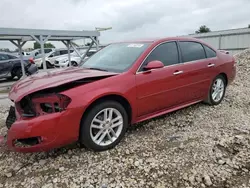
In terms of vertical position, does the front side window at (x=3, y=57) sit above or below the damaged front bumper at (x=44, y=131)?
above

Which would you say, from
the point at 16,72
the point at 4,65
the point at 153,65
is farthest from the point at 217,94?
the point at 16,72

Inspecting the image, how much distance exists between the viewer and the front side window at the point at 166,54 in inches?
148

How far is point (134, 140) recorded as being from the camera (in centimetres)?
355

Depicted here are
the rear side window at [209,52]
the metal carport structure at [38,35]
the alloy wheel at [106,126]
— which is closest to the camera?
the alloy wheel at [106,126]

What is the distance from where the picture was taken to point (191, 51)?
4.45m

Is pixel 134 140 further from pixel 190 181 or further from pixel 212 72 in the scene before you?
pixel 212 72

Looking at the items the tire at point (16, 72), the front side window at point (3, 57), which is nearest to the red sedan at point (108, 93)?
the front side window at point (3, 57)

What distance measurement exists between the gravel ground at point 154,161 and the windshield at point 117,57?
1111 mm

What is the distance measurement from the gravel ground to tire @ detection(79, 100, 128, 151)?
138mm

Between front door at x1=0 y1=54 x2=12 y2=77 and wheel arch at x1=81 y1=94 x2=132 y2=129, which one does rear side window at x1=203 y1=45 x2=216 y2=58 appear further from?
front door at x1=0 y1=54 x2=12 y2=77

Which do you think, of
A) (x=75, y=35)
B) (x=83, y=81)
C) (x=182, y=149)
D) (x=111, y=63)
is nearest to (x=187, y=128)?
(x=182, y=149)

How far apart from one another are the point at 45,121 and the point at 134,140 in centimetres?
142

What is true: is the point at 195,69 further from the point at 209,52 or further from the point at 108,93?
the point at 108,93

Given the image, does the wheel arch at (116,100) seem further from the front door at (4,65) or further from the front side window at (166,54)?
the front door at (4,65)
